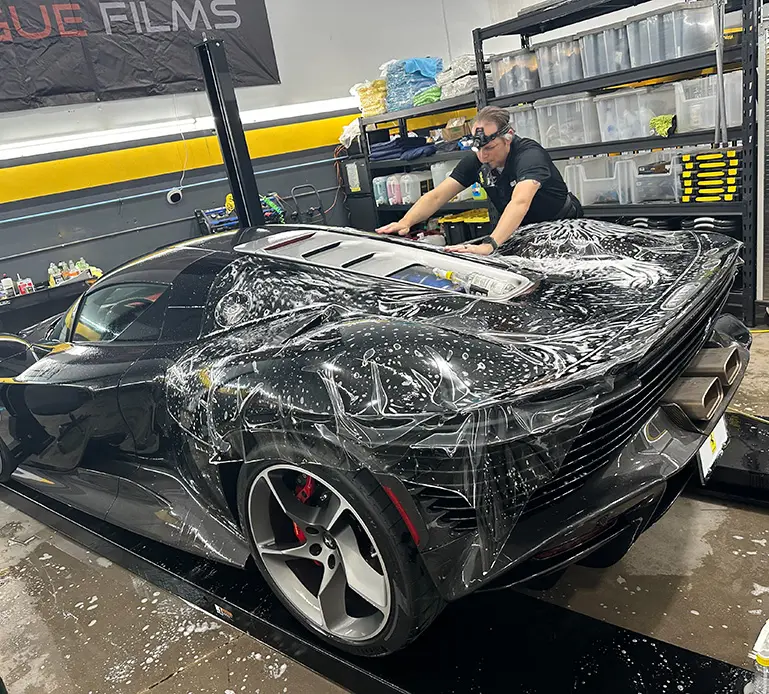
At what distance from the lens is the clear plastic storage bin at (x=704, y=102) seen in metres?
3.67

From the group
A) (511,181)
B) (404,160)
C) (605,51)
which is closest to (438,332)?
(511,181)

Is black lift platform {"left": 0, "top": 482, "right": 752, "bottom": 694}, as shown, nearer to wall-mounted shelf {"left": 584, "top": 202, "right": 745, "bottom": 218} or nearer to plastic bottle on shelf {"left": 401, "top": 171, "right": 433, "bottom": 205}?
wall-mounted shelf {"left": 584, "top": 202, "right": 745, "bottom": 218}

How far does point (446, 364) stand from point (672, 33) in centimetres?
340

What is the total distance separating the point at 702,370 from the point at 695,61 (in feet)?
8.82

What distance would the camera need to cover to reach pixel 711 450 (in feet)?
5.71

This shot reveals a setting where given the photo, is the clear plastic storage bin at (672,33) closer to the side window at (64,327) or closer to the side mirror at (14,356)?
the side window at (64,327)

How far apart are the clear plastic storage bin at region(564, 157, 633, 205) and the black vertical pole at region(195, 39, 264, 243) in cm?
230

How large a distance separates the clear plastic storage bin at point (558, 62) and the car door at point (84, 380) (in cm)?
345

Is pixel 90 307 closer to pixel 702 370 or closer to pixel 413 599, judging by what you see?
pixel 413 599

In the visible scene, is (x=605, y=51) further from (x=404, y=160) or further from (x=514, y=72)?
(x=404, y=160)

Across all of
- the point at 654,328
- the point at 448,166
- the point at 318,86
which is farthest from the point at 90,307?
the point at 318,86

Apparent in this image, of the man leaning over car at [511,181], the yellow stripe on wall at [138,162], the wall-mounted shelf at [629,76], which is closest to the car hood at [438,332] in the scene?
the man leaning over car at [511,181]

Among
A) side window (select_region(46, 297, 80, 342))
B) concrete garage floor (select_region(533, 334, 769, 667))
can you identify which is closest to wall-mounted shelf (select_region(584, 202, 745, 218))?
concrete garage floor (select_region(533, 334, 769, 667))

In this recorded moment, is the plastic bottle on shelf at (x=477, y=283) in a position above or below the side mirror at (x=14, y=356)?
above
